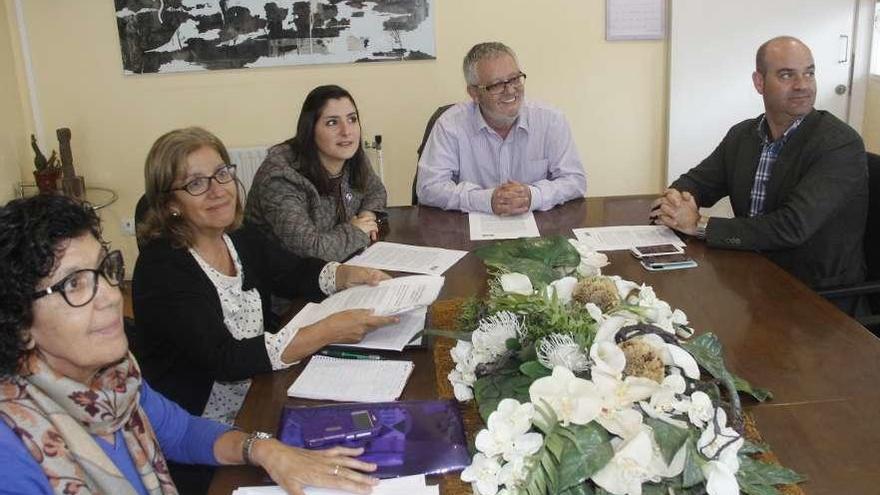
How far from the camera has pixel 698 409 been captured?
1.06 meters

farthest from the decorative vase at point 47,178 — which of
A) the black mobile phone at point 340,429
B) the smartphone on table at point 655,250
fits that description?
the black mobile phone at point 340,429

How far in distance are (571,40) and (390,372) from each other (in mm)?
2889

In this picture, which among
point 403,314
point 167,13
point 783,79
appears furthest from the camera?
point 167,13

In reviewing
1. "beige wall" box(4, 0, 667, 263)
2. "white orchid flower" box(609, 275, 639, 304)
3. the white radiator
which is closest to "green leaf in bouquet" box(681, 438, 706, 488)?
"white orchid flower" box(609, 275, 639, 304)

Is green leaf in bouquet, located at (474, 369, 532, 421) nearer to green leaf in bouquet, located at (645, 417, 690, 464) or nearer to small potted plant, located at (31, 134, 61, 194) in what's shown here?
green leaf in bouquet, located at (645, 417, 690, 464)

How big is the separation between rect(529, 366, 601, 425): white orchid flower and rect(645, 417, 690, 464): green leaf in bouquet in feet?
0.29

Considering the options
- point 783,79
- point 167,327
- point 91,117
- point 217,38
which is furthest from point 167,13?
point 783,79

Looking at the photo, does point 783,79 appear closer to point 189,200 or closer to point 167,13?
point 189,200

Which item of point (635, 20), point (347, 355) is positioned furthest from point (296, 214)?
point (635, 20)

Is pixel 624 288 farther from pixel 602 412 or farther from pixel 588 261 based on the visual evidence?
pixel 602 412

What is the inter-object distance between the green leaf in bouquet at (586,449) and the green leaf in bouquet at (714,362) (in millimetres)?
287

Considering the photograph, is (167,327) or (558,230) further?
(558,230)

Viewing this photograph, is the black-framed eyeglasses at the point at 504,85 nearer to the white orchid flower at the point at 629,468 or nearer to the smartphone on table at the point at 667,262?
the smartphone on table at the point at 667,262

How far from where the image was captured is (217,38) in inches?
153
